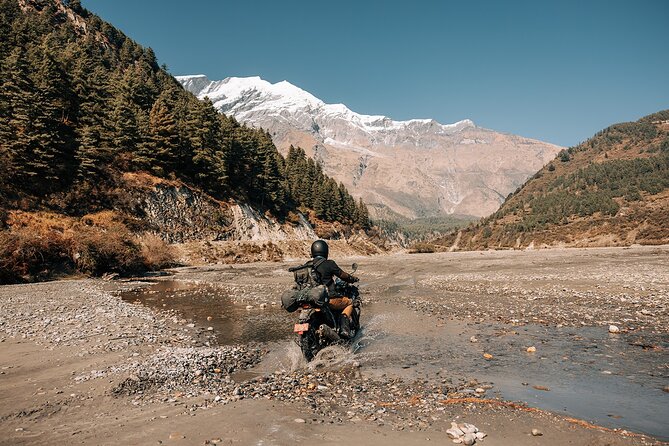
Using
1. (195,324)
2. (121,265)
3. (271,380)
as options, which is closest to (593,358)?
(271,380)

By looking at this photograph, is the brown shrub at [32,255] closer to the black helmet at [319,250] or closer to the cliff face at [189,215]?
the cliff face at [189,215]

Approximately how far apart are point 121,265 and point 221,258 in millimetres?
18497

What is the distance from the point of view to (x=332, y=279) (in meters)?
10.6

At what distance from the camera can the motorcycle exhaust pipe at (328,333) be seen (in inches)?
394

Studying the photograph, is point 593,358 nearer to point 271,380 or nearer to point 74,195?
point 271,380

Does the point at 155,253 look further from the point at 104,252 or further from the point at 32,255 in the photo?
the point at 32,255

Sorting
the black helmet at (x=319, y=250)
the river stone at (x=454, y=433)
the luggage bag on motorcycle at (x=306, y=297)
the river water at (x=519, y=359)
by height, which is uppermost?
the black helmet at (x=319, y=250)

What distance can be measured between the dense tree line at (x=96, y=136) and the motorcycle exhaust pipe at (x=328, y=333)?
43611mm

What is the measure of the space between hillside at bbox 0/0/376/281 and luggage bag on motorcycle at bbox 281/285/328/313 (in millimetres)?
30306

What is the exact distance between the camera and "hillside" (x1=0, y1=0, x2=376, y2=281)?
3566 centimetres

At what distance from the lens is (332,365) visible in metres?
9.57

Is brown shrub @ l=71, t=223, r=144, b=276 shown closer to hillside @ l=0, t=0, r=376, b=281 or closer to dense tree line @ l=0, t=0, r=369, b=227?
hillside @ l=0, t=0, r=376, b=281

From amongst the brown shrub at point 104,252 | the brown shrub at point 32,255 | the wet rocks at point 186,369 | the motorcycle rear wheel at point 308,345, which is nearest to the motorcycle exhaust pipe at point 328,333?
the motorcycle rear wheel at point 308,345

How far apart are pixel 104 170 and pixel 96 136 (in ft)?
17.9
